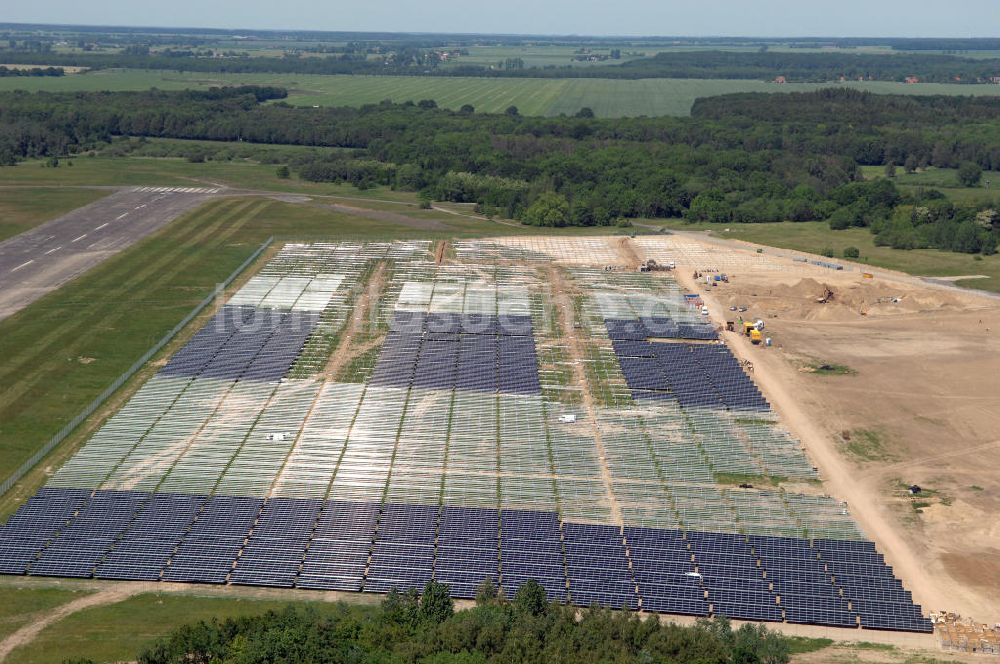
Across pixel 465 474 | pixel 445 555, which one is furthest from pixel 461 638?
pixel 465 474

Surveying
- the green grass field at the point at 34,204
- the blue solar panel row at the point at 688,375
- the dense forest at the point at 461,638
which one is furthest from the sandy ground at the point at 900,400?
the green grass field at the point at 34,204

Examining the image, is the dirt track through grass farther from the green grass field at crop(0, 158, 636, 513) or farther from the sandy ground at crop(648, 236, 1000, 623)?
the sandy ground at crop(648, 236, 1000, 623)

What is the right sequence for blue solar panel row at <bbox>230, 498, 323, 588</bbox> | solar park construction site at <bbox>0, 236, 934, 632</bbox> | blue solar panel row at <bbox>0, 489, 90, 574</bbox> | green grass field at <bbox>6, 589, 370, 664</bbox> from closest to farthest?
green grass field at <bbox>6, 589, 370, 664</bbox> < blue solar panel row at <bbox>230, 498, 323, 588</bbox> < solar park construction site at <bbox>0, 236, 934, 632</bbox> < blue solar panel row at <bbox>0, 489, 90, 574</bbox>

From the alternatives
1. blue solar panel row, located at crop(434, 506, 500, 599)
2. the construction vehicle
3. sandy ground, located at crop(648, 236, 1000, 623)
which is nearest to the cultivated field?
sandy ground, located at crop(648, 236, 1000, 623)

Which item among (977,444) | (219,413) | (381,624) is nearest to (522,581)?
(381,624)

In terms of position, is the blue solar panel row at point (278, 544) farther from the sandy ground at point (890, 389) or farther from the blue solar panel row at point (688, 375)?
the sandy ground at point (890, 389)

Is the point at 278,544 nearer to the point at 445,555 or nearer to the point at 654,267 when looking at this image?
the point at 445,555
